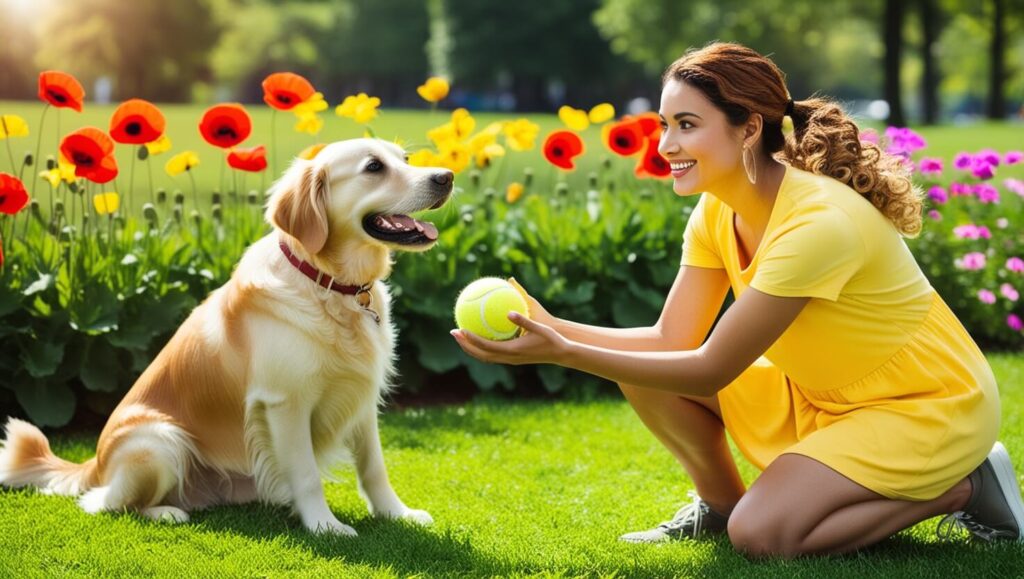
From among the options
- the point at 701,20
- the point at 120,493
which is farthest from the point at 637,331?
the point at 701,20

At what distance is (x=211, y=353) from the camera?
3.73 metres

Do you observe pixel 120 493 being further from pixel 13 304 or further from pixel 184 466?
pixel 13 304

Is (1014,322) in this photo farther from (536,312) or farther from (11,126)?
(11,126)

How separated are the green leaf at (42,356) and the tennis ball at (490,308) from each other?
92.3 inches

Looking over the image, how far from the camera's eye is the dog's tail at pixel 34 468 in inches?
156

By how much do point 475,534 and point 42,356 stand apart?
226 cm

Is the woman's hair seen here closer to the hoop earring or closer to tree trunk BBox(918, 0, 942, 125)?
the hoop earring

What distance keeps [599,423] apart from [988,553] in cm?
231

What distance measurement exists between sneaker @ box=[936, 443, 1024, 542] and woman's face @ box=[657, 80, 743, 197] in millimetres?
1195

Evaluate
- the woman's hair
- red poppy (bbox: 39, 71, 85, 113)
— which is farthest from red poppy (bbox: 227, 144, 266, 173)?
the woman's hair

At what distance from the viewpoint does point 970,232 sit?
20.8 feet

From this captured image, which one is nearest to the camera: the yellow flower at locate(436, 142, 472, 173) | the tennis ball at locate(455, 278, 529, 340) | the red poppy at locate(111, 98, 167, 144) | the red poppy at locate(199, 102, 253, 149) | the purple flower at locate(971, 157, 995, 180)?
the tennis ball at locate(455, 278, 529, 340)

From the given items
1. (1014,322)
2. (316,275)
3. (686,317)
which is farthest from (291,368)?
(1014,322)

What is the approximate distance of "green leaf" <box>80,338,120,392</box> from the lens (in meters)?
4.89
